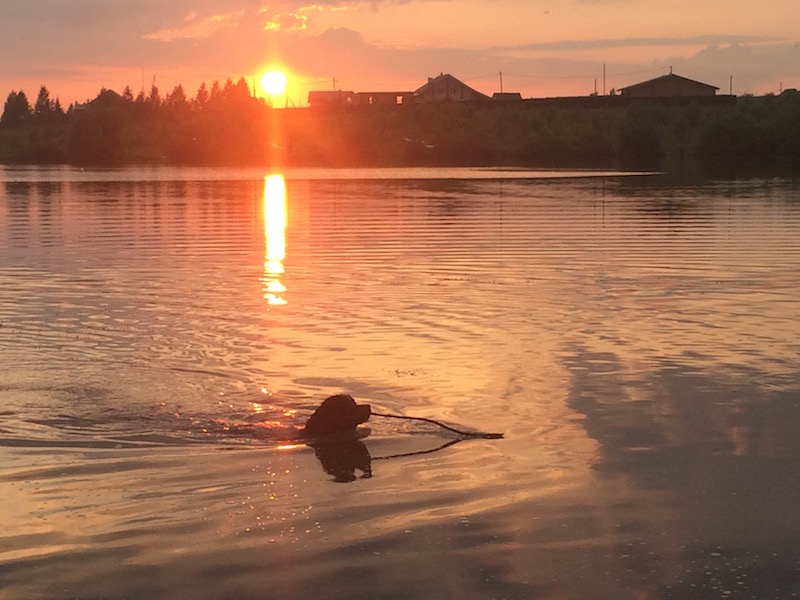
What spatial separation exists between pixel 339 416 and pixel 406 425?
0.97 m

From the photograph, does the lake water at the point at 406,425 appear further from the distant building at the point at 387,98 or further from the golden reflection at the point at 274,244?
the distant building at the point at 387,98

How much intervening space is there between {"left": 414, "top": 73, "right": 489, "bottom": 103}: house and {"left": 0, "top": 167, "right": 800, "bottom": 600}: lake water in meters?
161

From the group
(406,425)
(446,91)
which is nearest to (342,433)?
(406,425)

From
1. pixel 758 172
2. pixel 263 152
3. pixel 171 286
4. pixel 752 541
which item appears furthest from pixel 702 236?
pixel 263 152

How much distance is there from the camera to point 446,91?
190375 millimetres

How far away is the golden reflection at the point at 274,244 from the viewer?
24.9 meters

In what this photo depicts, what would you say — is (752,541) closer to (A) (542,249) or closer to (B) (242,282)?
(B) (242,282)

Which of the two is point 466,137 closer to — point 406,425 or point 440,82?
point 440,82

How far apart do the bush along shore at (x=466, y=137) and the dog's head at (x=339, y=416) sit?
77838mm

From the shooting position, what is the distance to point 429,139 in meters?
153

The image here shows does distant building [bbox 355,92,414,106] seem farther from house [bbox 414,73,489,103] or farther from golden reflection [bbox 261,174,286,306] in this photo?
golden reflection [bbox 261,174,286,306]

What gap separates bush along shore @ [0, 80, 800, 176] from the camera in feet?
393

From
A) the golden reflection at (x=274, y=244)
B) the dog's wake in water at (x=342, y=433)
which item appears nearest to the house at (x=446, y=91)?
the golden reflection at (x=274, y=244)

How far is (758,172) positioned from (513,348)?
7448 cm
